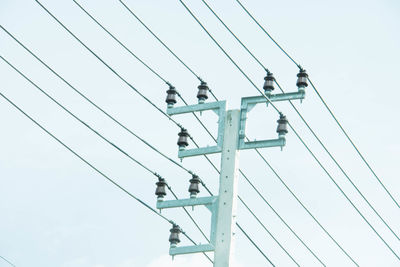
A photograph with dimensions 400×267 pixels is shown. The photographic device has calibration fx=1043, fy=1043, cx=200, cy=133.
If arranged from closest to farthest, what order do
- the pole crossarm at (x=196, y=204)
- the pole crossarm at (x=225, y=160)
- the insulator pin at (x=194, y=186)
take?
the pole crossarm at (x=225, y=160)
the pole crossarm at (x=196, y=204)
the insulator pin at (x=194, y=186)

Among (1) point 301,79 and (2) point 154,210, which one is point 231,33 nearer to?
(1) point 301,79

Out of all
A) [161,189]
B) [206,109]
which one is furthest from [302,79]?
[161,189]

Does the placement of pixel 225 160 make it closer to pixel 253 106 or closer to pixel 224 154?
pixel 224 154

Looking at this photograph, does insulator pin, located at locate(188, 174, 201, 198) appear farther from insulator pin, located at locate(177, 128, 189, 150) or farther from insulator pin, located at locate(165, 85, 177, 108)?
insulator pin, located at locate(165, 85, 177, 108)

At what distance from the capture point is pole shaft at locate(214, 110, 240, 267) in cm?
1544

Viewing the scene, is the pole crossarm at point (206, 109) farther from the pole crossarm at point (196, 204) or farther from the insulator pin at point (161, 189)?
the pole crossarm at point (196, 204)

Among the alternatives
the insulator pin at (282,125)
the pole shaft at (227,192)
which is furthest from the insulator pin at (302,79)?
the pole shaft at (227,192)

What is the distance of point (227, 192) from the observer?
15.9 meters

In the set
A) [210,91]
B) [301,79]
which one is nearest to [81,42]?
[210,91]

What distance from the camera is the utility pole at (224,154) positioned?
15.6 metres

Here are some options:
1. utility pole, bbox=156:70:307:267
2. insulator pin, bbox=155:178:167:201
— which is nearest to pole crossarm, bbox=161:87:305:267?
utility pole, bbox=156:70:307:267

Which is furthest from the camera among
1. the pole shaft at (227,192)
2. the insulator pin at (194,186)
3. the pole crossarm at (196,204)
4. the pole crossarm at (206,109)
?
the insulator pin at (194,186)

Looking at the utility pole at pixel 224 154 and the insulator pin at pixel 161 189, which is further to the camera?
the insulator pin at pixel 161 189

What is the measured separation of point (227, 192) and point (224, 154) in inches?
27.2
